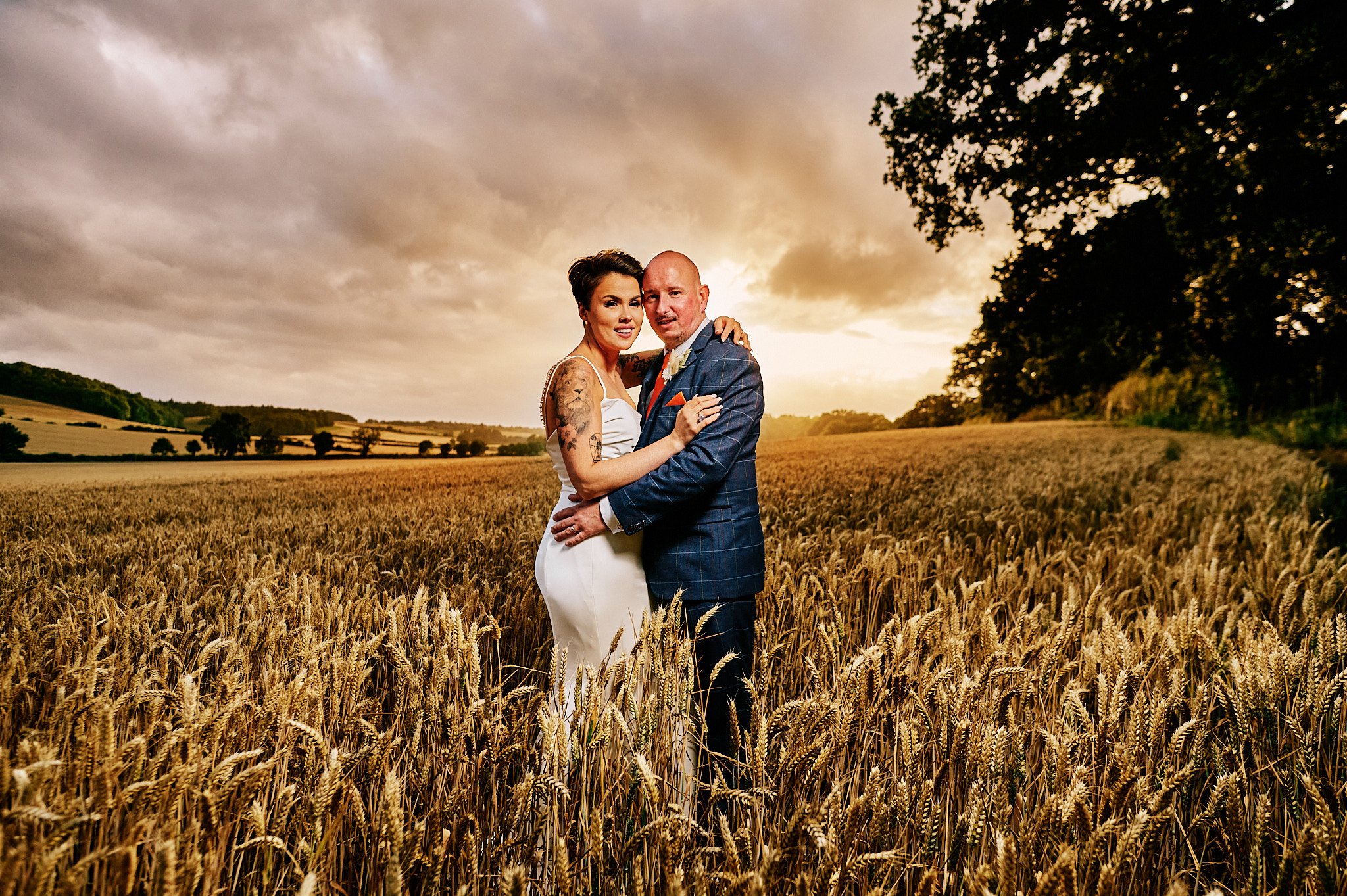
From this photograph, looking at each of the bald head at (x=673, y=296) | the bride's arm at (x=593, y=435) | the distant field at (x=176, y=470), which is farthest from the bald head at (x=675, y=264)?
the distant field at (x=176, y=470)

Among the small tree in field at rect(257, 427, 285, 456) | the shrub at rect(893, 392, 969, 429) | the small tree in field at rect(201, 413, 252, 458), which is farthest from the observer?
the shrub at rect(893, 392, 969, 429)

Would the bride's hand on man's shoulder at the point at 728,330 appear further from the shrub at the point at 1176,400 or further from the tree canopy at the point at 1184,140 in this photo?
the shrub at the point at 1176,400

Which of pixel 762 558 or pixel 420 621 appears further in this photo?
pixel 420 621

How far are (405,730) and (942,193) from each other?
51.0 ft

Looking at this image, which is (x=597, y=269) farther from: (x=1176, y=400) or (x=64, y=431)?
(x=1176, y=400)

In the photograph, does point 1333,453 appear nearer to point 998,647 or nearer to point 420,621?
point 998,647

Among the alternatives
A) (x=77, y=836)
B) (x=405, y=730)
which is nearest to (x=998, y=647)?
(x=405, y=730)

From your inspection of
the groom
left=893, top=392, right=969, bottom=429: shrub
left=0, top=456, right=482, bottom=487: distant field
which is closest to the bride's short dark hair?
the groom

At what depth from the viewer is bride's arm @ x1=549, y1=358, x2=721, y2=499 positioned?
2107 mm

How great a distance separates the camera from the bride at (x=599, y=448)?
2170mm

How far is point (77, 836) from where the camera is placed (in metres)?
1.27

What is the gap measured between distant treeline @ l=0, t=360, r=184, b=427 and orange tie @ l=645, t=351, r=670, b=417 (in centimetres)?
1021

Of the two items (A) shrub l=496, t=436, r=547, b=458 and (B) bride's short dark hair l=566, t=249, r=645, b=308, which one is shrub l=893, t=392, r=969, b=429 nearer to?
(A) shrub l=496, t=436, r=547, b=458

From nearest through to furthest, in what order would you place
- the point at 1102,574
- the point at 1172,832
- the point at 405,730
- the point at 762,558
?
the point at 1172,832, the point at 405,730, the point at 762,558, the point at 1102,574
